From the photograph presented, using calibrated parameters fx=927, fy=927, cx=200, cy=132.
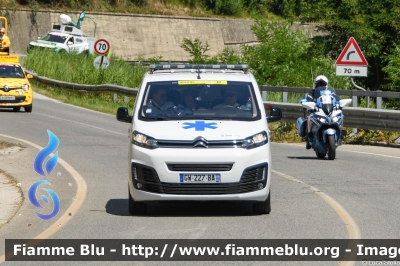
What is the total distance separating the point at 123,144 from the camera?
20.9 meters

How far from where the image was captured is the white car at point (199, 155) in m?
10.5

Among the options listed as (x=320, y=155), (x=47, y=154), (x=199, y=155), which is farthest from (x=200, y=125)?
(x=320, y=155)

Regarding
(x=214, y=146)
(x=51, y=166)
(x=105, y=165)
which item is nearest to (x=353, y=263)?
(x=214, y=146)

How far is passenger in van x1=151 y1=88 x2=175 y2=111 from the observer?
11508 millimetres

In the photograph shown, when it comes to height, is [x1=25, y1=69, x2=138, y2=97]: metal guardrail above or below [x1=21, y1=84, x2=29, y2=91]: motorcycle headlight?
below

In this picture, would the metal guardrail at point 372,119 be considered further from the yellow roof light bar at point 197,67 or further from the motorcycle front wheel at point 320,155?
the yellow roof light bar at point 197,67

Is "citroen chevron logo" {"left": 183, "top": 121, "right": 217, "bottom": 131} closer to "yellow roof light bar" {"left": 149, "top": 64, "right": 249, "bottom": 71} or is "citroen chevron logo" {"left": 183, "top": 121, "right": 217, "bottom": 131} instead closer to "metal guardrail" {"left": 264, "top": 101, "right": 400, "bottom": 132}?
"yellow roof light bar" {"left": 149, "top": 64, "right": 249, "bottom": 71}

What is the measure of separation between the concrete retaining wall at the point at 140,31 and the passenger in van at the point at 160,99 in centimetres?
5144

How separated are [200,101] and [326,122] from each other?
6506mm

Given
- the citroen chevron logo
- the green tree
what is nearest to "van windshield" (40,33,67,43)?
the green tree

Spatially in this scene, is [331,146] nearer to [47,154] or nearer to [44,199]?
[44,199]

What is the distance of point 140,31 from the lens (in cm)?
7019

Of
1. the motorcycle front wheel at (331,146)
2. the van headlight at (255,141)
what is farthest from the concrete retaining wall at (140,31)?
the van headlight at (255,141)

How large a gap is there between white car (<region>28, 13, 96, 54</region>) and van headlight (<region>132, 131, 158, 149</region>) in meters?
40.4
